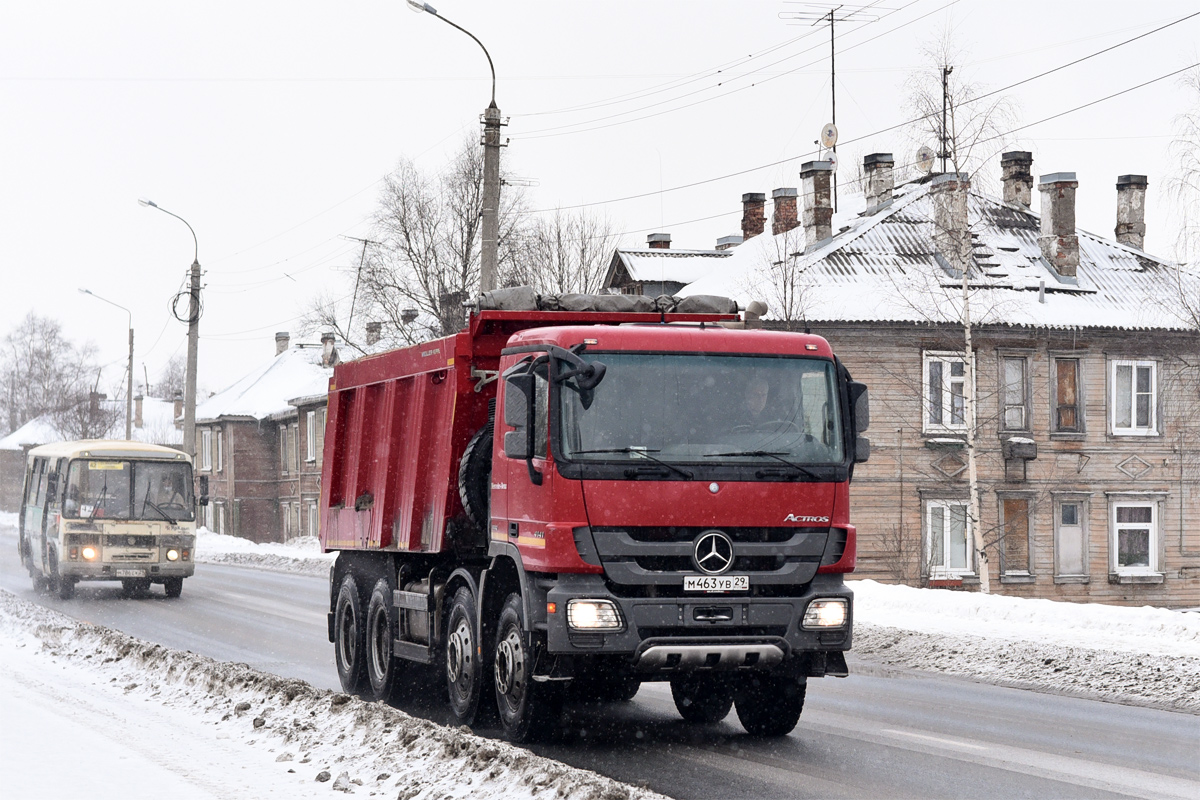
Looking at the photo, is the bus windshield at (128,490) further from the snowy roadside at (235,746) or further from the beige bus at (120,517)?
the snowy roadside at (235,746)

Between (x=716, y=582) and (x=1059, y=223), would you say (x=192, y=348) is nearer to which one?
(x=1059, y=223)

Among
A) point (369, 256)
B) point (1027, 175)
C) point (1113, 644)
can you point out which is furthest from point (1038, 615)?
point (369, 256)

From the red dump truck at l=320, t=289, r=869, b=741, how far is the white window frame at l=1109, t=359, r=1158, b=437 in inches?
1152

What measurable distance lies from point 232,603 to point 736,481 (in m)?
16.6

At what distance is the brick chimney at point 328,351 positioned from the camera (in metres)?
62.7

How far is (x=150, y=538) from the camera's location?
26.1 m

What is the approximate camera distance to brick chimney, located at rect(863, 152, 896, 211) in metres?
43.3

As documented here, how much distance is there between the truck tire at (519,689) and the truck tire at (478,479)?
2.82 ft

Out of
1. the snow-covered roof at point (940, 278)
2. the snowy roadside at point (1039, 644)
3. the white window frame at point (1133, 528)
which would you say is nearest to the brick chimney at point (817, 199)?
the snow-covered roof at point (940, 278)

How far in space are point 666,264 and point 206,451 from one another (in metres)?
37.4

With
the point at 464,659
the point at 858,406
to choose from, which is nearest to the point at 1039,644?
the point at 858,406

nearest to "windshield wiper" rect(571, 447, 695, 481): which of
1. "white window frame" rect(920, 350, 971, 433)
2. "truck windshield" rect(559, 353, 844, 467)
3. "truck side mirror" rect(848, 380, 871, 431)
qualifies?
"truck windshield" rect(559, 353, 844, 467)

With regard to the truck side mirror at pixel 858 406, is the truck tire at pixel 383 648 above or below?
below

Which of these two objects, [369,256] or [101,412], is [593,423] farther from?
[101,412]
